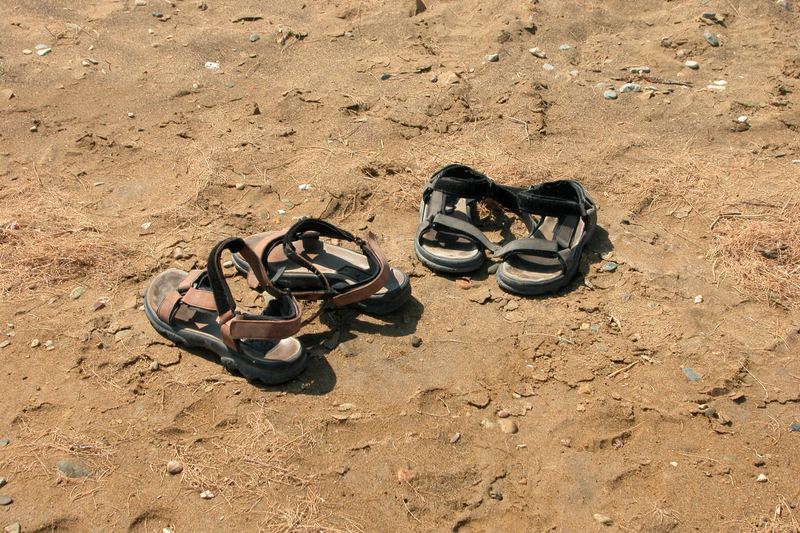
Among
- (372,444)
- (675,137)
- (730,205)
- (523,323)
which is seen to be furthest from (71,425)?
(675,137)

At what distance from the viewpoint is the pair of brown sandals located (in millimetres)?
3068

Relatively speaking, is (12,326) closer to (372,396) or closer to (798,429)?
(372,396)

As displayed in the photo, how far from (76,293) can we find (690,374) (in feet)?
9.72

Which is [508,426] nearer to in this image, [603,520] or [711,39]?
[603,520]

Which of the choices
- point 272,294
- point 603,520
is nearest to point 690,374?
point 603,520

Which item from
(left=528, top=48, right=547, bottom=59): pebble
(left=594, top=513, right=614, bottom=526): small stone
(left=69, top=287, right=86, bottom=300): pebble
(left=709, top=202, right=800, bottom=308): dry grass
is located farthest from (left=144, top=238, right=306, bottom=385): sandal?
(left=528, top=48, right=547, bottom=59): pebble

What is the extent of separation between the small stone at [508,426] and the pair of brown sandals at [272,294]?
0.81 m

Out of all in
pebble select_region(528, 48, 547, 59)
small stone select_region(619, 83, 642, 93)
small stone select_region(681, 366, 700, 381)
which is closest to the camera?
small stone select_region(681, 366, 700, 381)

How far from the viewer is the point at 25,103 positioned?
532cm

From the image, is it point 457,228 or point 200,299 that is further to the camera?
point 457,228

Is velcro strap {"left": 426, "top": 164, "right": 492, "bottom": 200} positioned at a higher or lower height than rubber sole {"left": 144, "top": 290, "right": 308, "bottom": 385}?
higher

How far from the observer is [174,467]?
281 cm

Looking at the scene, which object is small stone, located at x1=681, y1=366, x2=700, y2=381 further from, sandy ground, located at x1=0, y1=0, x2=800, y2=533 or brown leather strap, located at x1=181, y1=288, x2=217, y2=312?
brown leather strap, located at x1=181, y1=288, x2=217, y2=312

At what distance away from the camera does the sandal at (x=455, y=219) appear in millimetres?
3793
